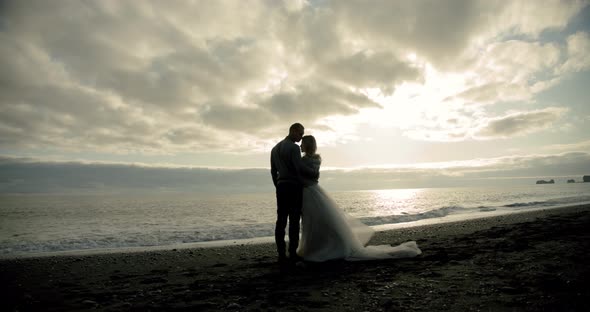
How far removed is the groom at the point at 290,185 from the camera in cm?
673

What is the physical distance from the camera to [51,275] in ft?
23.3

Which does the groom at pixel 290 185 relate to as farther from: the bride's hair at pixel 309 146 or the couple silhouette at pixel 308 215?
the bride's hair at pixel 309 146

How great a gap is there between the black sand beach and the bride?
0.29m

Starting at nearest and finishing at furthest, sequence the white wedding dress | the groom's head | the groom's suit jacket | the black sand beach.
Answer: the black sand beach < the groom's suit jacket < the groom's head < the white wedding dress

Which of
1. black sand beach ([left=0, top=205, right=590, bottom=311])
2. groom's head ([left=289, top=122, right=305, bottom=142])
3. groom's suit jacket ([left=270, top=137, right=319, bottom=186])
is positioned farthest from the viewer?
groom's head ([left=289, top=122, right=305, bottom=142])

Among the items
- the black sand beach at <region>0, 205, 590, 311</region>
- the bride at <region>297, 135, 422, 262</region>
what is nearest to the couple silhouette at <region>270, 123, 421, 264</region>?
the bride at <region>297, 135, 422, 262</region>

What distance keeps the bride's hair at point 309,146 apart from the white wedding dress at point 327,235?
0.12 meters

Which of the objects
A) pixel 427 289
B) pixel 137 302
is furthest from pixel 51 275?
pixel 427 289

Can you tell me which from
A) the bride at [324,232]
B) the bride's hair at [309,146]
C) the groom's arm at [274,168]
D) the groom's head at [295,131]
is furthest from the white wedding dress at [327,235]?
the groom's arm at [274,168]

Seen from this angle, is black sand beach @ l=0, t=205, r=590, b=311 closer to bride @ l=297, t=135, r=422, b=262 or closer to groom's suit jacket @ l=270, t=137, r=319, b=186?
bride @ l=297, t=135, r=422, b=262

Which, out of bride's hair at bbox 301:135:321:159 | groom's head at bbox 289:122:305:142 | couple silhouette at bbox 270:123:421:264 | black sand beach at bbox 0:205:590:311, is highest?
groom's head at bbox 289:122:305:142

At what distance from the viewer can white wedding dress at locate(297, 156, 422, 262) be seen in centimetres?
707

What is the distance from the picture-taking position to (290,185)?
22.2 ft

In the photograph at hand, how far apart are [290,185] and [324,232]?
1442mm
